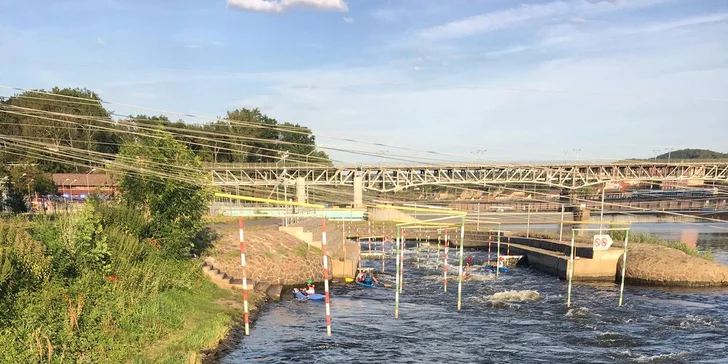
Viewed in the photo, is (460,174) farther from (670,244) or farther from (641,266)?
(641,266)

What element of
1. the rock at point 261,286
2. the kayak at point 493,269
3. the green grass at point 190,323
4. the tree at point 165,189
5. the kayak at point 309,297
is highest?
the tree at point 165,189

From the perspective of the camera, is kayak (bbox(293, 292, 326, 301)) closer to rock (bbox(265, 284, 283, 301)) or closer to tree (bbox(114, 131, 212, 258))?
rock (bbox(265, 284, 283, 301))

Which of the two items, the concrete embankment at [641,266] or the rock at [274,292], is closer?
the rock at [274,292]

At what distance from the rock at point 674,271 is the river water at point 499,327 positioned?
1534 mm

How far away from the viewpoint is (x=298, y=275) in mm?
33219

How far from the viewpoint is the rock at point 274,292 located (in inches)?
1132

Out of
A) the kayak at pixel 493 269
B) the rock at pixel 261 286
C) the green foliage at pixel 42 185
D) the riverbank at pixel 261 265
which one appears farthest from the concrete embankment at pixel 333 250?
the green foliage at pixel 42 185

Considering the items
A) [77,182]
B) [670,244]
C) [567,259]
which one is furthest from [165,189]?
[77,182]

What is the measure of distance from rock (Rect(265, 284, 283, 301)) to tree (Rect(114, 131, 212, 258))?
570cm

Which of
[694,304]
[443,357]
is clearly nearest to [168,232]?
[443,357]

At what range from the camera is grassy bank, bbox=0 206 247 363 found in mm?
13930

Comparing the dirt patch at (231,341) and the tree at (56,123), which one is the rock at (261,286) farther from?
the tree at (56,123)

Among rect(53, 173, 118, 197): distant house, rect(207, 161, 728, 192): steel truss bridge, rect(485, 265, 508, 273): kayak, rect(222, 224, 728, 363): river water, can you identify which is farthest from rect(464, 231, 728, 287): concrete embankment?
rect(53, 173, 118, 197): distant house

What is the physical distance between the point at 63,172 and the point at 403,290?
90283 millimetres
